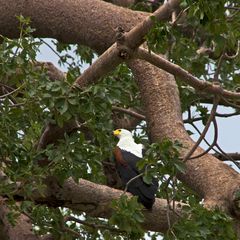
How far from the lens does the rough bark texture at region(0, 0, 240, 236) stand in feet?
17.5

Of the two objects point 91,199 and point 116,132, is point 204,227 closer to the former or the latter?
point 91,199

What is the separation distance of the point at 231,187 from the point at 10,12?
2005 millimetres

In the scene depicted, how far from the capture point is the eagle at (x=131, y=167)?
17.1ft

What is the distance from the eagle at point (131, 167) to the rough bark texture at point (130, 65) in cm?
12

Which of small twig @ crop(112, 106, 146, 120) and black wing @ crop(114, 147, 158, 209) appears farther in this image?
small twig @ crop(112, 106, 146, 120)

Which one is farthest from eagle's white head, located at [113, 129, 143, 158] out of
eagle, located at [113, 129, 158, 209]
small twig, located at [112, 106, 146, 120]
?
small twig, located at [112, 106, 146, 120]

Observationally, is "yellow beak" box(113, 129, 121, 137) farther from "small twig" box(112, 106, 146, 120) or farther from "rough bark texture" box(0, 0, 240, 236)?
"rough bark texture" box(0, 0, 240, 236)

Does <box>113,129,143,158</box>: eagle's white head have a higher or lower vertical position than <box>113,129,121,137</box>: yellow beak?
lower

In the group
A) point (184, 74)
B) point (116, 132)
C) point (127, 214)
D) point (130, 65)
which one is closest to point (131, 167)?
point (116, 132)

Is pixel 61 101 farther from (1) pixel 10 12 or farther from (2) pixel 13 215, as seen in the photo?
(1) pixel 10 12

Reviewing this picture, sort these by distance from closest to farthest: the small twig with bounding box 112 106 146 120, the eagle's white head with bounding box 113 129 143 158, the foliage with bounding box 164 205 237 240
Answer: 1. the foliage with bounding box 164 205 237 240
2. the small twig with bounding box 112 106 146 120
3. the eagle's white head with bounding box 113 129 143 158

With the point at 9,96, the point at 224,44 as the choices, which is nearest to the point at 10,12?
the point at 9,96

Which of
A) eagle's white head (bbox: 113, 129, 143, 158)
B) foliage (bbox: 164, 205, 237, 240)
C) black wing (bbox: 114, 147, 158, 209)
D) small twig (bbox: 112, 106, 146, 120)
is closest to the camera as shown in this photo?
foliage (bbox: 164, 205, 237, 240)

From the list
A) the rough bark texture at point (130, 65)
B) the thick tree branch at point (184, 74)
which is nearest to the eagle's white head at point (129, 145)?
the rough bark texture at point (130, 65)
